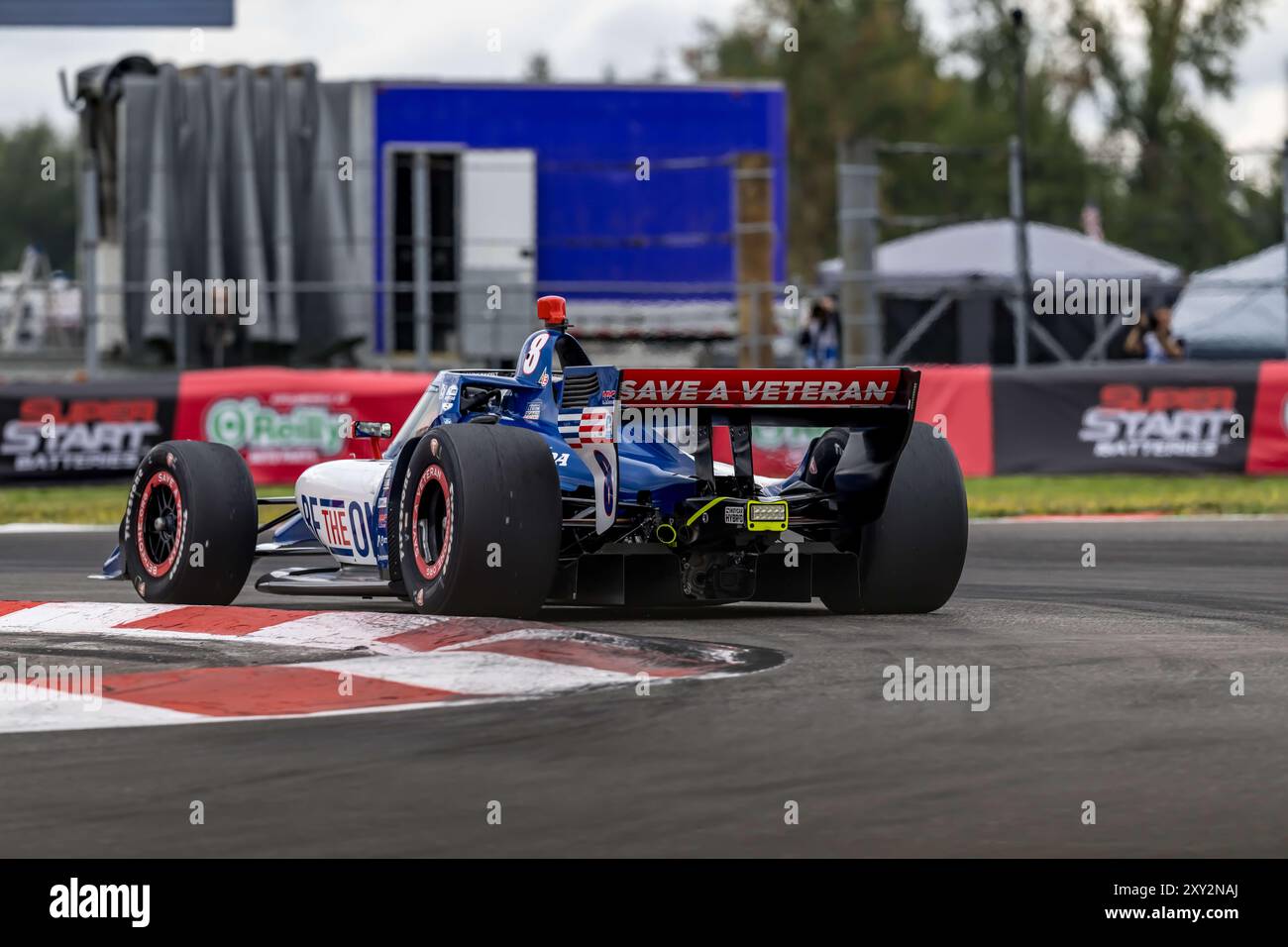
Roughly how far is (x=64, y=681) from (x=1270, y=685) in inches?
163

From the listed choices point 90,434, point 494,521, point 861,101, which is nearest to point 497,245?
point 90,434

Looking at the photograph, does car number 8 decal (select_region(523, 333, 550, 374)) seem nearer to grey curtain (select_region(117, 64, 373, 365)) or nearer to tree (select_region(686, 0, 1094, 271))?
grey curtain (select_region(117, 64, 373, 365))

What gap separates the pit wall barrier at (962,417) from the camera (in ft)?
69.3

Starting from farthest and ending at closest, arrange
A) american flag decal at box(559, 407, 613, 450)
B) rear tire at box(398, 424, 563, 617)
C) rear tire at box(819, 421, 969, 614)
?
rear tire at box(819, 421, 969, 614) < american flag decal at box(559, 407, 613, 450) < rear tire at box(398, 424, 563, 617)

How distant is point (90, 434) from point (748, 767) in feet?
51.3

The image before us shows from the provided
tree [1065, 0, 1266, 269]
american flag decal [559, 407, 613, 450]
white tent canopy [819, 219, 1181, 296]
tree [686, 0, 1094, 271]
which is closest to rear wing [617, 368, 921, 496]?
american flag decal [559, 407, 613, 450]

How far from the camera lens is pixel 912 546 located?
10.4 meters

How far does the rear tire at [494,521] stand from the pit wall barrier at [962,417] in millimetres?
11784

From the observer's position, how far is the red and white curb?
748cm

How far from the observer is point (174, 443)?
35.8 feet

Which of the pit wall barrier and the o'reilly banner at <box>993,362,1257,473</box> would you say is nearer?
the pit wall barrier

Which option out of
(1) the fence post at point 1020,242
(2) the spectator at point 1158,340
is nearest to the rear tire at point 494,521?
(1) the fence post at point 1020,242

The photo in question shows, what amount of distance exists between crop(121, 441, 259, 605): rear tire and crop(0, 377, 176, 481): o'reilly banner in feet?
33.0

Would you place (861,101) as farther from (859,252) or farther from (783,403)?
(783,403)
